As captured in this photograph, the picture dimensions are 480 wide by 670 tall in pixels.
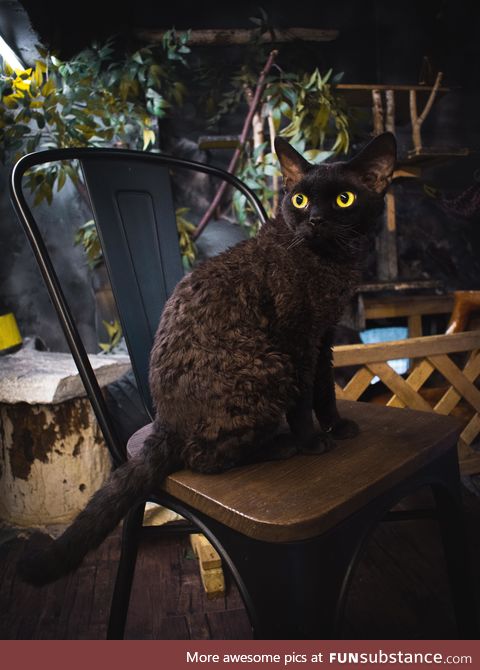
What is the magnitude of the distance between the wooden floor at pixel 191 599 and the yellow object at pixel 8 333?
945 millimetres

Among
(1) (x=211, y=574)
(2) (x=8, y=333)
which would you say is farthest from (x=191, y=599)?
(2) (x=8, y=333)

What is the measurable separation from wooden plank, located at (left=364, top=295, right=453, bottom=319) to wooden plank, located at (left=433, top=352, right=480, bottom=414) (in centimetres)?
146

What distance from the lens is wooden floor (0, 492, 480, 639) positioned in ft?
4.11

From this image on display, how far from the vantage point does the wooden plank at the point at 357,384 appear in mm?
→ 1813

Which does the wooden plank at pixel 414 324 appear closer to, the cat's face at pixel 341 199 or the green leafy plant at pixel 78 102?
the green leafy plant at pixel 78 102

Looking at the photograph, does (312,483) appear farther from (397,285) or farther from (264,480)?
(397,285)

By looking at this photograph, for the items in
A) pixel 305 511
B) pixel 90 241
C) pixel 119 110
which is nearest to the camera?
pixel 305 511

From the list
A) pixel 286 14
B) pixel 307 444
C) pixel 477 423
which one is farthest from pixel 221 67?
pixel 307 444

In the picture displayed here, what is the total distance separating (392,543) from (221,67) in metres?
3.19

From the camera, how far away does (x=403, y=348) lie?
1.84 m

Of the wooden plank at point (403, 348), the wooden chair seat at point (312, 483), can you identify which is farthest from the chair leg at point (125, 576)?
the wooden plank at point (403, 348)

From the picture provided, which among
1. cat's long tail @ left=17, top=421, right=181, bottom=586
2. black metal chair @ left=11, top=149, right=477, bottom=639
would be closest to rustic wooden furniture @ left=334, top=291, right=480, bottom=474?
black metal chair @ left=11, top=149, right=477, bottom=639

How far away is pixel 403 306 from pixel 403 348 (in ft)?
5.87

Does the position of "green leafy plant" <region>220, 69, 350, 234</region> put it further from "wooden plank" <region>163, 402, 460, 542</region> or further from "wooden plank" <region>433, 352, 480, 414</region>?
"wooden plank" <region>163, 402, 460, 542</region>
